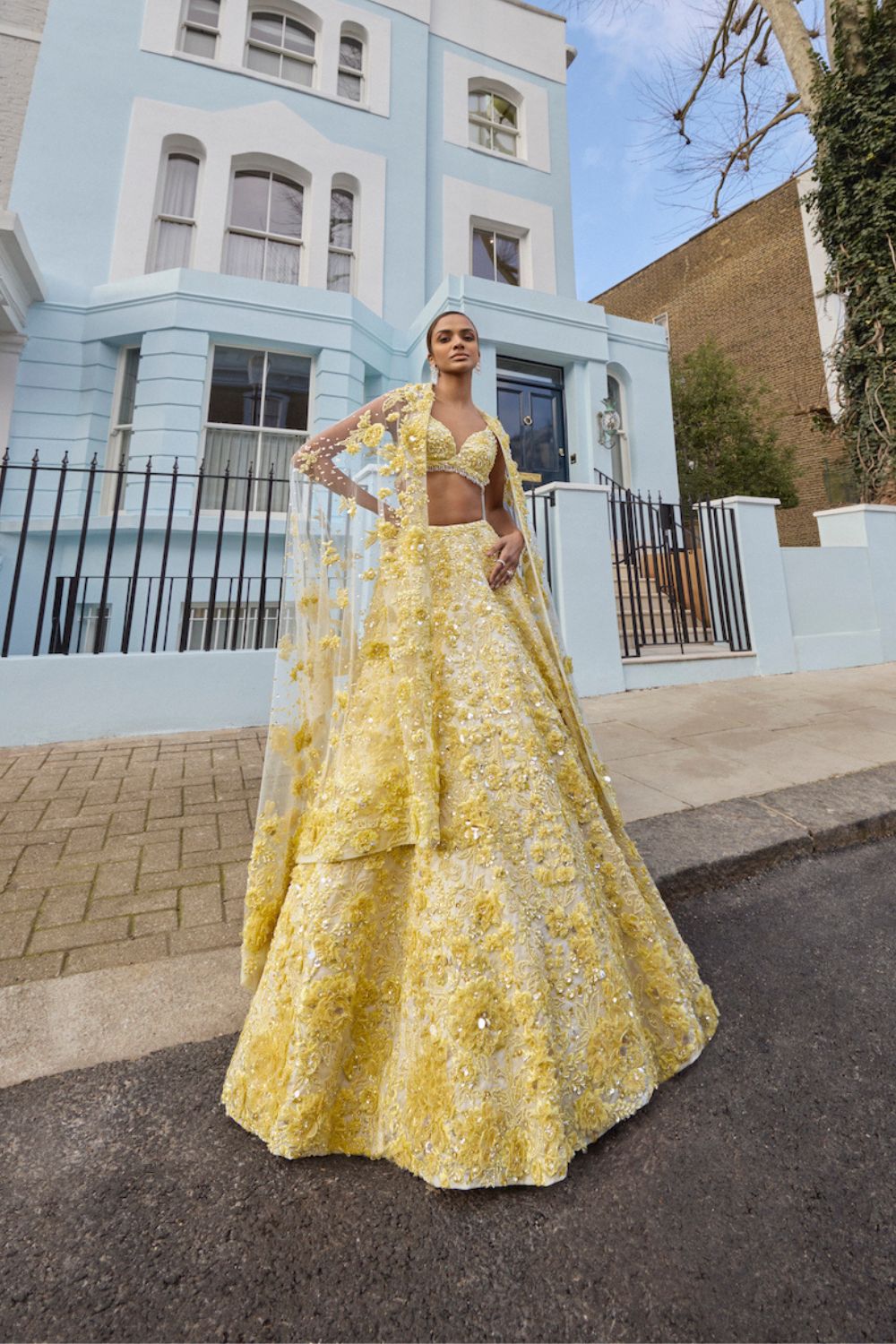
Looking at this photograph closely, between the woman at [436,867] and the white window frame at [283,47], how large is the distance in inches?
458

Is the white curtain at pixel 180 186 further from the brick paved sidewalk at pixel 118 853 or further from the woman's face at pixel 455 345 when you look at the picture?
the woman's face at pixel 455 345

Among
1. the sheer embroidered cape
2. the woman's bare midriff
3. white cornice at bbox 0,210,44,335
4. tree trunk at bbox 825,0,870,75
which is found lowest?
the sheer embroidered cape

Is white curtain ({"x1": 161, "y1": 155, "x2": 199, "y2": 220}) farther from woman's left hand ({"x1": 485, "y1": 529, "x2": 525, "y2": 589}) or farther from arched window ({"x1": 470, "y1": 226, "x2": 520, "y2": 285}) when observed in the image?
woman's left hand ({"x1": 485, "y1": 529, "x2": 525, "y2": 589})

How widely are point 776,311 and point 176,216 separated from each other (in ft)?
51.2

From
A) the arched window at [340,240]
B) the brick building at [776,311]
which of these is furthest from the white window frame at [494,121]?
the brick building at [776,311]

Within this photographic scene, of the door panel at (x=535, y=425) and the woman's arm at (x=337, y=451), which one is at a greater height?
the door panel at (x=535, y=425)

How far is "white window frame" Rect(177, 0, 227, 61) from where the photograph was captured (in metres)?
8.81

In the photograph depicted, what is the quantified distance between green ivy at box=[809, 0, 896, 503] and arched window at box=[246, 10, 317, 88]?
8.28 meters

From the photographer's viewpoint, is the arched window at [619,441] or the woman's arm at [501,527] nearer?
the woman's arm at [501,527]

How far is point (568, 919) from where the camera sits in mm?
1304

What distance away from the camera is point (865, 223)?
823 centimetres

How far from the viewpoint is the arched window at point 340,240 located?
9.20m

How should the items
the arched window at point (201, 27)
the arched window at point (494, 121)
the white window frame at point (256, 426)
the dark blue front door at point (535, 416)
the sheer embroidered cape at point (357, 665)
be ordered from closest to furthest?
the sheer embroidered cape at point (357, 665), the white window frame at point (256, 426), the arched window at point (201, 27), the dark blue front door at point (535, 416), the arched window at point (494, 121)

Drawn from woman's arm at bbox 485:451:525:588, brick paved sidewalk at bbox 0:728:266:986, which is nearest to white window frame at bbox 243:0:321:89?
brick paved sidewalk at bbox 0:728:266:986
